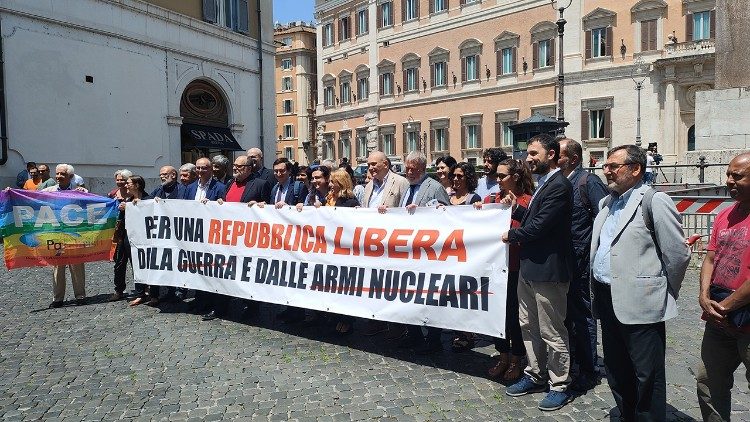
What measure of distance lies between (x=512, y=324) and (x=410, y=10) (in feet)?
148

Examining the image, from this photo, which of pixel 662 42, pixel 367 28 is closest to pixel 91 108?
pixel 662 42

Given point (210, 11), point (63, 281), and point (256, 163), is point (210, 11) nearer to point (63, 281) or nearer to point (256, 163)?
point (256, 163)

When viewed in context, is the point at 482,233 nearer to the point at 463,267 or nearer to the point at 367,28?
the point at 463,267

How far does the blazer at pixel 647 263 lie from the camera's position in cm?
334

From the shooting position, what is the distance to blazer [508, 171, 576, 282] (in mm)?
4121

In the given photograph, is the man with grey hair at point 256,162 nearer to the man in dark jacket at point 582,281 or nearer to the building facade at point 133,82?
the man in dark jacket at point 582,281

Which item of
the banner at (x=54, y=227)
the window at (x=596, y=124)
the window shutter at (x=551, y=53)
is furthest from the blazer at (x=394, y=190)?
the window shutter at (x=551, y=53)

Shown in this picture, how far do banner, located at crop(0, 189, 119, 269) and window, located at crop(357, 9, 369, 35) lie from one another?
45.4 metres

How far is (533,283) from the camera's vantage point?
14.1 feet

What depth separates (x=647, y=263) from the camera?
3443 mm

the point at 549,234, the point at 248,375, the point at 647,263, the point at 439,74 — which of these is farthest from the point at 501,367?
the point at 439,74

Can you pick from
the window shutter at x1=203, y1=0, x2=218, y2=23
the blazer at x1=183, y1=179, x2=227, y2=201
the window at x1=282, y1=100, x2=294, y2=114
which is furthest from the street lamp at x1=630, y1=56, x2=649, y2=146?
the window at x1=282, y1=100, x2=294, y2=114

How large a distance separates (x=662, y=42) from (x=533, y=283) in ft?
118

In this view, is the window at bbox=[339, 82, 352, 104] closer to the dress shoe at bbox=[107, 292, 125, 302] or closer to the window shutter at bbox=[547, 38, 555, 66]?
the window shutter at bbox=[547, 38, 555, 66]
